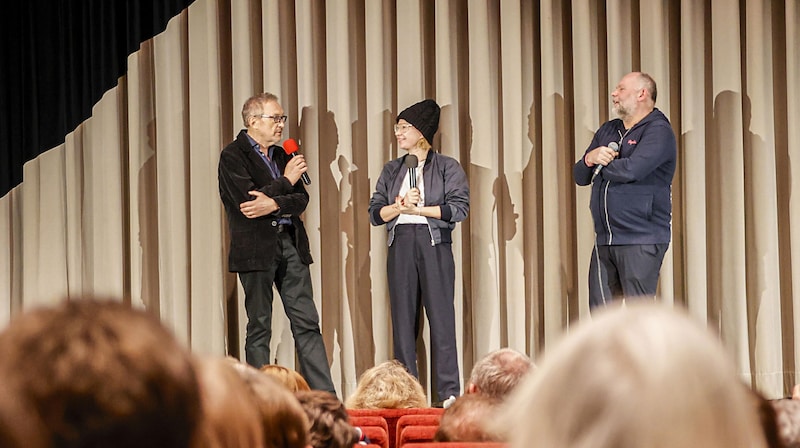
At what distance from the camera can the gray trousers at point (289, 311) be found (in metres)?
5.35

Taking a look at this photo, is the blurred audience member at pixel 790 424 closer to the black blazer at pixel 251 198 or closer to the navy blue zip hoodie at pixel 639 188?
the navy blue zip hoodie at pixel 639 188

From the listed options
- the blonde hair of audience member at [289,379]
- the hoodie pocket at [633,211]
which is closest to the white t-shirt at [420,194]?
the hoodie pocket at [633,211]

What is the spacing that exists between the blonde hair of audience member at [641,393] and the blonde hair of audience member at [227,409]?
0.36 meters

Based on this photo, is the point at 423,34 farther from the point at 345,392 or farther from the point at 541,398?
the point at 541,398

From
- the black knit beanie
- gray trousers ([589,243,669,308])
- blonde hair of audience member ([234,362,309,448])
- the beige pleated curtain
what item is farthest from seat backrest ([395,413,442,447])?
the beige pleated curtain

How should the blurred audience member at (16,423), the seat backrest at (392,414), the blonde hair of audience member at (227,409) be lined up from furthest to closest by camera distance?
the seat backrest at (392,414) → the blonde hair of audience member at (227,409) → the blurred audience member at (16,423)

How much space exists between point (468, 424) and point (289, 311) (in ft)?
10.9

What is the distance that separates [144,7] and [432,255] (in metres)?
2.61

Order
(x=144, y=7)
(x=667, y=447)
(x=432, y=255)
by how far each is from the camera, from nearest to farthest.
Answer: (x=667, y=447)
(x=432, y=255)
(x=144, y=7)

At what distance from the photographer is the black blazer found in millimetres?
5281

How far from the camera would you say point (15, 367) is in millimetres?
727

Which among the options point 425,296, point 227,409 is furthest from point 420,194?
point 227,409

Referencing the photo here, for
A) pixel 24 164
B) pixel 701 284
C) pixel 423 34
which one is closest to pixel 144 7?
pixel 24 164

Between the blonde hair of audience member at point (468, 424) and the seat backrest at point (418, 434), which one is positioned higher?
the blonde hair of audience member at point (468, 424)
